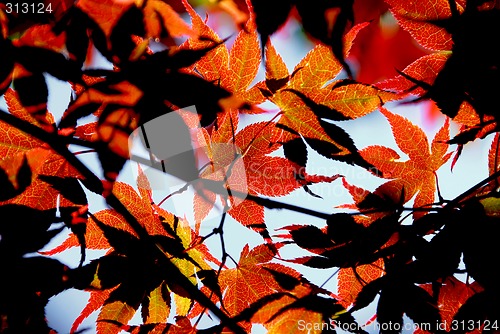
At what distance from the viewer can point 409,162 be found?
68 centimetres

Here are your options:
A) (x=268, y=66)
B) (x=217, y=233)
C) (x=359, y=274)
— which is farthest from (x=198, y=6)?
(x=359, y=274)

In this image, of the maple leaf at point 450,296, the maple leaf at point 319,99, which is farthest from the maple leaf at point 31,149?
the maple leaf at point 450,296

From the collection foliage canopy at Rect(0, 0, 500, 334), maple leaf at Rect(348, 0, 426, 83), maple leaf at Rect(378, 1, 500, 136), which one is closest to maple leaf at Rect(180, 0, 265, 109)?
foliage canopy at Rect(0, 0, 500, 334)

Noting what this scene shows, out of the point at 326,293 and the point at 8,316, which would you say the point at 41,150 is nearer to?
the point at 8,316

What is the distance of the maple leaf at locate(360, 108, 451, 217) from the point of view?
2.16 ft

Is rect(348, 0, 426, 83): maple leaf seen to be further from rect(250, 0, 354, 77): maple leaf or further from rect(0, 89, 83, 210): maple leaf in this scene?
rect(0, 89, 83, 210): maple leaf

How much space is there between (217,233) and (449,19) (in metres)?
0.45

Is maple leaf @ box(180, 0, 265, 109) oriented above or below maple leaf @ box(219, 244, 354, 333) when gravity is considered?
above

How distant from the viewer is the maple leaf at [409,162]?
25.9 inches

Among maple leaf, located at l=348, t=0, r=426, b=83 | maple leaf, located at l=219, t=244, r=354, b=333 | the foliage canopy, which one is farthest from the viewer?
maple leaf, located at l=348, t=0, r=426, b=83

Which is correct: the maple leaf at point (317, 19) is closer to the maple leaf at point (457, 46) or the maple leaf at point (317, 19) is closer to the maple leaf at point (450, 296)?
the maple leaf at point (457, 46)

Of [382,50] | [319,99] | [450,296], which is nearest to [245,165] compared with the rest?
[319,99]

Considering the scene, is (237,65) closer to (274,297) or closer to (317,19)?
(317,19)

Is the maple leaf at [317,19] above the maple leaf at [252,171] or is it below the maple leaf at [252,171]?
above
